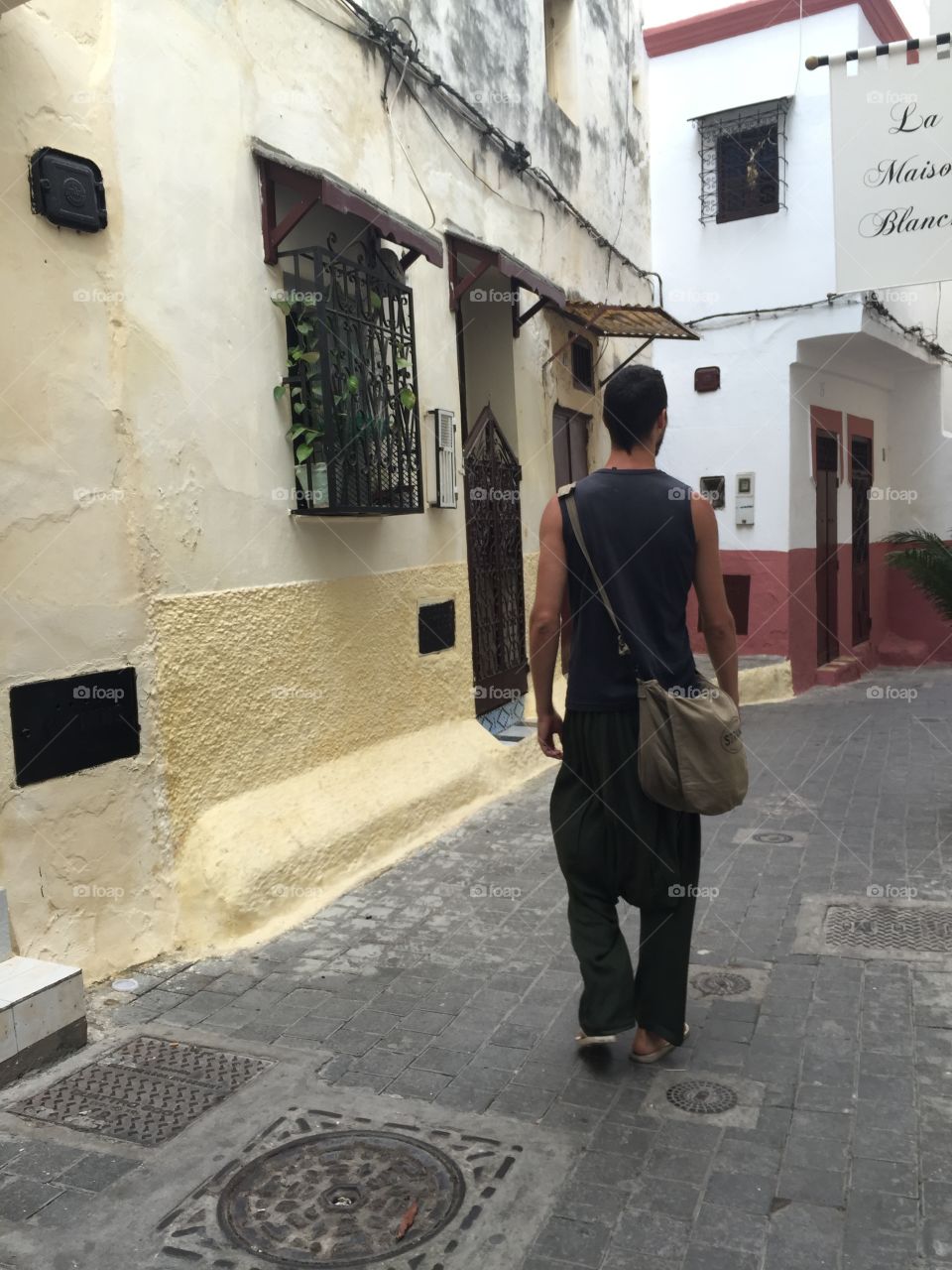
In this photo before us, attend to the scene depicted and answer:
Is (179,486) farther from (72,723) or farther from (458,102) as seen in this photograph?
(458,102)

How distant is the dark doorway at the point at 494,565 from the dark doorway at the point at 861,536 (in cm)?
672

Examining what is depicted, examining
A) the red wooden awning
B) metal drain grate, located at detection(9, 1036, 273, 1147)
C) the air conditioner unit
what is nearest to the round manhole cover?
metal drain grate, located at detection(9, 1036, 273, 1147)

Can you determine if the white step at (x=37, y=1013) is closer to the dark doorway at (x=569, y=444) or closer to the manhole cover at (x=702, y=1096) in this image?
the manhole cover at (x=702, y=1096)

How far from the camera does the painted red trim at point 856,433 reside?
42.4 feet

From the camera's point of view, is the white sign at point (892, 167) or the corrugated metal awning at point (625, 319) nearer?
the white sign at point (892, 167)

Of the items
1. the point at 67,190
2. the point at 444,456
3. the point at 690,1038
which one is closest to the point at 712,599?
the point at 690,1038

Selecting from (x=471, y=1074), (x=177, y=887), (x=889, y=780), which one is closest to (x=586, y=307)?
(x=889, y=780)

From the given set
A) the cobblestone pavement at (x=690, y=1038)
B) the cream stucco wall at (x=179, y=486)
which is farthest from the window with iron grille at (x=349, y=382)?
the cobblestone pavement at (x=690, y=1038)

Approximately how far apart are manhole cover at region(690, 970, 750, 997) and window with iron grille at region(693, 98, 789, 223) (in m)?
9.36

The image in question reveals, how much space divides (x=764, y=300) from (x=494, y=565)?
17.5 ft

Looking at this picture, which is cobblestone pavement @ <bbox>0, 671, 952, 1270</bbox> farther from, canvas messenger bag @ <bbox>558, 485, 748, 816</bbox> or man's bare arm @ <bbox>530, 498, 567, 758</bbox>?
man's bare arm @ <bbox>530, 498, 567, 758</bbox>

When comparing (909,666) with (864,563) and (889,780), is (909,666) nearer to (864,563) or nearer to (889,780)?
(864,563)

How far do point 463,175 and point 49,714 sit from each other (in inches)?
190

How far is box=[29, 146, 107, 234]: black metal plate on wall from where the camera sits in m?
3.80
